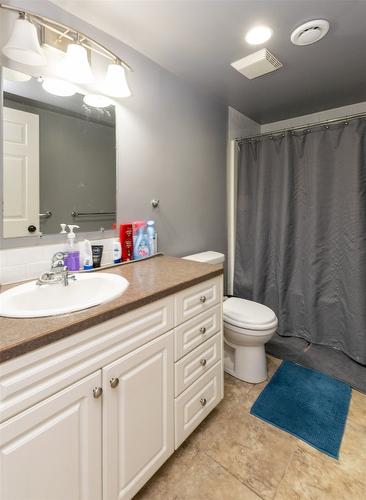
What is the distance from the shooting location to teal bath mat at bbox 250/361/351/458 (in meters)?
1.32

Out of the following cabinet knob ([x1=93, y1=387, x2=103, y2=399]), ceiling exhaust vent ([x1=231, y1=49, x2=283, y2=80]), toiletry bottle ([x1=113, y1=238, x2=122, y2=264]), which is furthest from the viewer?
ceiling exhaust vent ([x1=231, y1=49, x2=283, y2=80])

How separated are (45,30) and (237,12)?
0.93 m

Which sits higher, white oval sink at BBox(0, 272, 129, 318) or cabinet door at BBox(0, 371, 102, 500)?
white oval sink at BBox(0, 272, 129, 318)

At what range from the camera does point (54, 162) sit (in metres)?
1.25

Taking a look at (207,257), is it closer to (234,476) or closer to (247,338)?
(247,338)

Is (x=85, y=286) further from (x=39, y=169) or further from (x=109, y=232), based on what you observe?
(x=39, y=169)

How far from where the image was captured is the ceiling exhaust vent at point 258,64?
1.58m

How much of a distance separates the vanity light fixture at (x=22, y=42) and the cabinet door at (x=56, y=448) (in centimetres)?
126

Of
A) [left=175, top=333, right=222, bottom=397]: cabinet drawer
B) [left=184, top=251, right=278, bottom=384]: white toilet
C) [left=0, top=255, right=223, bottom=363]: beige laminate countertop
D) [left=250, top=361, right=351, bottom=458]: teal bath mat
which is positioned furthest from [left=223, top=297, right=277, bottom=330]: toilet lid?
[left=0, top=255, right=223, bottom=363]: beige laminate countertop

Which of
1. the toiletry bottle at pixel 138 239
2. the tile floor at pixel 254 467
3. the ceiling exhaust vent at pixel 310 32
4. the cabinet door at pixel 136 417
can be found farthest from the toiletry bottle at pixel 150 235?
the ceiling exhaust vent at pixel 310 32

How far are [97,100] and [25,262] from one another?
0.94 m

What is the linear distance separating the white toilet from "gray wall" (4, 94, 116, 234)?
1.03 m

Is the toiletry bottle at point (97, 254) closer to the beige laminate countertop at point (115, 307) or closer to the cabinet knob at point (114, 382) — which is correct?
the beige laminate countertop at point (115, 307)

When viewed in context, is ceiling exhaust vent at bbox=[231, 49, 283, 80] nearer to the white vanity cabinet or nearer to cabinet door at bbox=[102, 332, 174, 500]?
the white vanity cabinet
